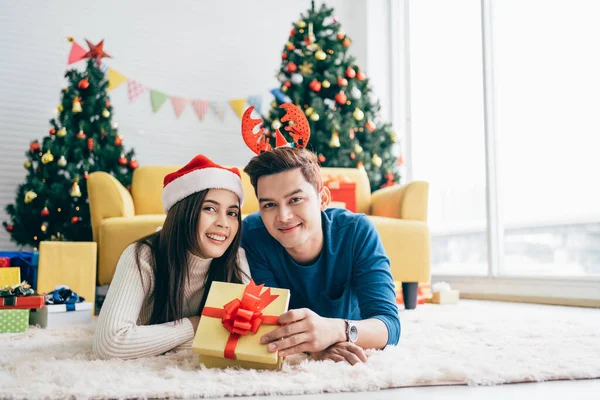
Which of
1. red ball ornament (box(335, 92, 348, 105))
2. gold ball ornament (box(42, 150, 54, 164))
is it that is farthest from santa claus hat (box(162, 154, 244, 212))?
red ball ornament (box(335, 92, 348, 105))

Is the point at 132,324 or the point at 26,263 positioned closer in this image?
the point at 132,324

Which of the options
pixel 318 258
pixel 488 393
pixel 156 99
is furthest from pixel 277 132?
pixel 156 99

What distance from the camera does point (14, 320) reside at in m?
2.17

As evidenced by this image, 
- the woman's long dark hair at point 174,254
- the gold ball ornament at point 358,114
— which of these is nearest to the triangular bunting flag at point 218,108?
the gold ball ornament at point 358,114

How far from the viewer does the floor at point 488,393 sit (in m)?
1.03

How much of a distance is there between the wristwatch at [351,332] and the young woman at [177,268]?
40 cm

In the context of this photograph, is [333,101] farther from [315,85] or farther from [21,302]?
[21,302]

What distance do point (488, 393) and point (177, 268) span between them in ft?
2.83

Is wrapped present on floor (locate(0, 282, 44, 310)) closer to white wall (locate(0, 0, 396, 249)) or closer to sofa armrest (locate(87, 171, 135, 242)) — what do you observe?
sofa armrest (locate(87, 171, 135, 242))

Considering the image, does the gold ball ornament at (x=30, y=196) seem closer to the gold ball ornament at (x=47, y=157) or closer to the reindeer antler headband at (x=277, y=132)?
the gold ball ornament at (x=47, y=157)

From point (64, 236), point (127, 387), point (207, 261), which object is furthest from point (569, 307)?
point (64, 236)

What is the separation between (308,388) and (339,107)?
134 inches

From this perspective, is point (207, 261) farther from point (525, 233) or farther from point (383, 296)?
point (525, 233)

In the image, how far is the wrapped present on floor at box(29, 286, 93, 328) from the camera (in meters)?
2.34
